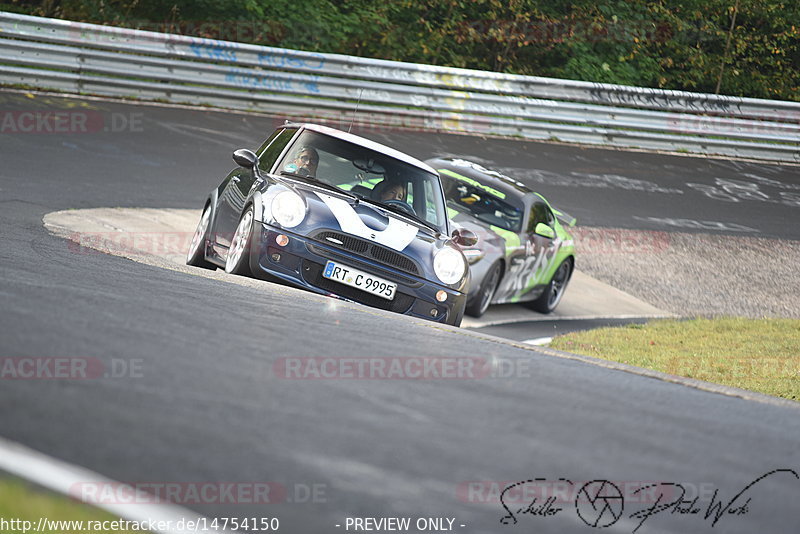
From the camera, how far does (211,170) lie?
1400 centimetres

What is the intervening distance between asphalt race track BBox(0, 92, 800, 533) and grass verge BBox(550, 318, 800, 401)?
3.29 metres

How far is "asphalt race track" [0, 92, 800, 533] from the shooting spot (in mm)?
2357

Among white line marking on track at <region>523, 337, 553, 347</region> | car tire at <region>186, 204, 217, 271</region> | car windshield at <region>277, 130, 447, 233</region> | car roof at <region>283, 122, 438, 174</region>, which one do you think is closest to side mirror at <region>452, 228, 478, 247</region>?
car windshield at <region>277, 130, 447, 233</region>

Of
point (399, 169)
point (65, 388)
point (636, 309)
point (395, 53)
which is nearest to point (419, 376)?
point (65, 388)

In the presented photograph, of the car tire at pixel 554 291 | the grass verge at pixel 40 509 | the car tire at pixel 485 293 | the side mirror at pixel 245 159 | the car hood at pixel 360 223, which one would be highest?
the grass verge at pixel 40 509

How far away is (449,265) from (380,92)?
37.5 ft

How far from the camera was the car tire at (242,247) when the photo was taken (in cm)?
752

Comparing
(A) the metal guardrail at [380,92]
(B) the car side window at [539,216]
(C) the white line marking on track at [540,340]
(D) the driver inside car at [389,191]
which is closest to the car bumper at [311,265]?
(D) the driver inside car at [389,191]

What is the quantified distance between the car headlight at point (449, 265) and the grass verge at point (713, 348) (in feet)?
4.67

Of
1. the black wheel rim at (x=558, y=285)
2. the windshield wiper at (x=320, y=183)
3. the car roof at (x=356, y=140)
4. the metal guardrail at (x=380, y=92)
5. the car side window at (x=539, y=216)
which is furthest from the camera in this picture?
the metal guardrail at (x=380, y=92)

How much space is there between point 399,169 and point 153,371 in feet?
19.3
